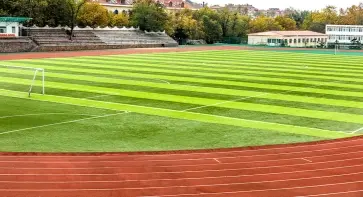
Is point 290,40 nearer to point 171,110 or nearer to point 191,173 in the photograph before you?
point 171,110

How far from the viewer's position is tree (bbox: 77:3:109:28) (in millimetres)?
79688

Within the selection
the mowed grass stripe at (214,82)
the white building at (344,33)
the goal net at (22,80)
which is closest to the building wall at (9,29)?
the mowed grass stripe at (214,82)

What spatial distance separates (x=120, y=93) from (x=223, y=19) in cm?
8172

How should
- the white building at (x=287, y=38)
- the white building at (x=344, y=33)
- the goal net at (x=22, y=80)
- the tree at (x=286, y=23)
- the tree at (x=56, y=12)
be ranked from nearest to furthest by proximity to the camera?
the goal net at (x=22, y=80) → the tree at (x=56, y=12) → the white building at (x=287, y=38) → the white building at (x=344, y=33) → the tree at (x=286, y=23)

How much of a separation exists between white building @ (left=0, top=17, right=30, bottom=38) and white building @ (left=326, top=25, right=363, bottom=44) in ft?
199

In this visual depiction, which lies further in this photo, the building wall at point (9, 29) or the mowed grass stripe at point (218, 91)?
the building wall at point (9, 29)

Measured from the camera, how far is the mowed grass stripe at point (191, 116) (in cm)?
1870

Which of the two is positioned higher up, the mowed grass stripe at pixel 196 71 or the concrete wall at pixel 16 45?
the concrete wall at pixel 16 45

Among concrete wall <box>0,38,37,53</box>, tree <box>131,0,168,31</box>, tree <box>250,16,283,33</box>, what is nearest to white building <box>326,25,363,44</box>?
tree <box>250,16,283,33</box>

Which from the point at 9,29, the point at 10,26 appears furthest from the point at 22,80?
the point at 10,26

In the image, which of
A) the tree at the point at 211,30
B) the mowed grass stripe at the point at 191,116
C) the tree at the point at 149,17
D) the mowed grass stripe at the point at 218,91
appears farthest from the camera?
the tree at the point at 211,30

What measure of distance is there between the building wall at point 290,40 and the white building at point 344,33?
1403mm

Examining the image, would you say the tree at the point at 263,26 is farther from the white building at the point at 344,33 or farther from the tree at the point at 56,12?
the tree at the point at 56,12

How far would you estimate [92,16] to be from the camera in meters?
80.9
